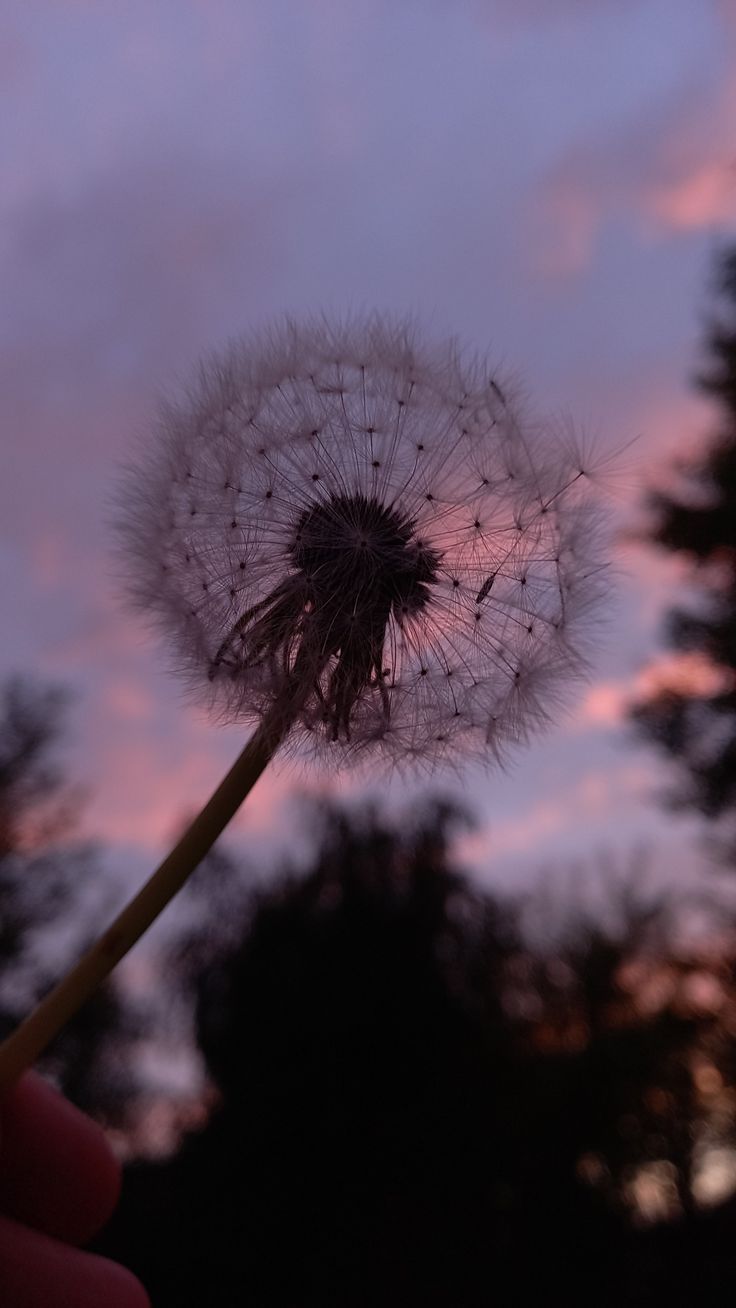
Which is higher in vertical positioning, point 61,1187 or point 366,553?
point 366,553

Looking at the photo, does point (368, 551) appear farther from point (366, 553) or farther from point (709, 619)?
point (709, 619)

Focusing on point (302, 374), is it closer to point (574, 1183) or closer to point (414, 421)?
point (414, 421)

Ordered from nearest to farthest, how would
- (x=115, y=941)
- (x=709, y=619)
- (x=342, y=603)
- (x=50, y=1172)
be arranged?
(x=115, y=941) < (x=342, y=603) < (x=50, y=1172) < (x=709, y=619)

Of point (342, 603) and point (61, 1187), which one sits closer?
point (342, 603)

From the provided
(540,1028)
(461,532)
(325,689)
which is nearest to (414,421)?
(461,532)

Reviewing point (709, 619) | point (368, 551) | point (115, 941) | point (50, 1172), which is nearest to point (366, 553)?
point (368, 551)

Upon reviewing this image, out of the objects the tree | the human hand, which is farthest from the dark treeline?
the human hand

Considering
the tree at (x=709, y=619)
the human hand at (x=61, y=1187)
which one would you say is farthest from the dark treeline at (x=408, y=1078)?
the human hand at (x=61, y=1187)

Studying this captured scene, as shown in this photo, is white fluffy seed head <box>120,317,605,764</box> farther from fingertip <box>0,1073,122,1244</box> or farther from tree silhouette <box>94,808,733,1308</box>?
tree silhouette <box>94,808,733,1308</box>

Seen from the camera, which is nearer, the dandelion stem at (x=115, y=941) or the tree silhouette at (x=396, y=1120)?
the dandelion stem at (x=115, y=941)

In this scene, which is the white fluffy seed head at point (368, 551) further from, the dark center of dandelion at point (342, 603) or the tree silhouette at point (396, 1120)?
the tree silhouette at point (396, 1120)
